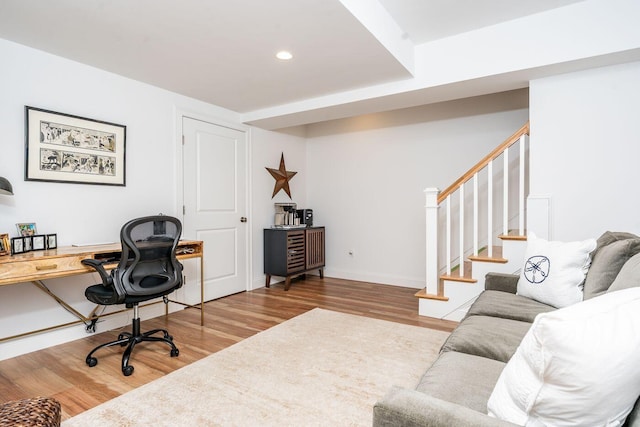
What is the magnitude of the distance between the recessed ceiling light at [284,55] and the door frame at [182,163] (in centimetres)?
148

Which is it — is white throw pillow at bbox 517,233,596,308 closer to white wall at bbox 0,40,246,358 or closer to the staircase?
the staircase

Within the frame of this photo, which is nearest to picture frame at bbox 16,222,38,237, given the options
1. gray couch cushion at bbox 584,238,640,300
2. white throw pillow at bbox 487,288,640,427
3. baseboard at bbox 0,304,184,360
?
baseboard at bbox 0,304,184,360

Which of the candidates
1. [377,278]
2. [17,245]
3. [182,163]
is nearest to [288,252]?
[377,278]

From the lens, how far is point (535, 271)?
2193 millimetres

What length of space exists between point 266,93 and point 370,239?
2.51 metres

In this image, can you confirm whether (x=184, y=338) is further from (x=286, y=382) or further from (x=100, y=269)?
(x=286, y=382)

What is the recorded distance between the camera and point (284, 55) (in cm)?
274

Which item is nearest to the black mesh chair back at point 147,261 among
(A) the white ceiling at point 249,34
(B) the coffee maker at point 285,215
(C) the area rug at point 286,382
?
(C) the area rug at point 286,382

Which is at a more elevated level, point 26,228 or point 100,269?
point 26,228

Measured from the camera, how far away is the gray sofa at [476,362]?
84cm

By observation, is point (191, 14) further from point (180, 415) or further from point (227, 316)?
point (227, 316)

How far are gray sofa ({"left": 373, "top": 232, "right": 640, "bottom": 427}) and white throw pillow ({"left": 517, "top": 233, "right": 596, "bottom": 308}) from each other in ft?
0.20

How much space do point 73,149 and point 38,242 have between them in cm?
81

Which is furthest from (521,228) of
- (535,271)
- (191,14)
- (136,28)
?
(136,28)
